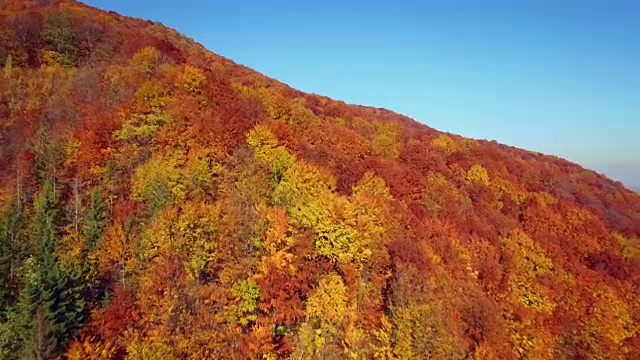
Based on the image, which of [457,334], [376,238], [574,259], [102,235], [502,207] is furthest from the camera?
[502,207]

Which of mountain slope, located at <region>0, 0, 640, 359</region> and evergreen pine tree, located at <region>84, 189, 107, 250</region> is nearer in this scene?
mountain slope, located at <region>0, 0, 640, 359</region>

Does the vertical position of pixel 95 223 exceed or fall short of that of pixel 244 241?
it falls short

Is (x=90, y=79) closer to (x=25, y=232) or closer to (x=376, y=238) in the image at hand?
(x=25, y=232)

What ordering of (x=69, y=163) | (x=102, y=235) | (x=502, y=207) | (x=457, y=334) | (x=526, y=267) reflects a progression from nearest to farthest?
(x=457, y=334) < (x=102, y=235) < (x=69, y=163) < (x=526, y=267) < (x=502, y=207)

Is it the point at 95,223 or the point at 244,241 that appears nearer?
the point at 244,241

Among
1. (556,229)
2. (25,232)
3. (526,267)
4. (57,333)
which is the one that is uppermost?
(556,229)

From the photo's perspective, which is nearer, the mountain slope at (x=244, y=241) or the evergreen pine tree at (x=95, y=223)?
the mountain slope at (x=244, y=241)

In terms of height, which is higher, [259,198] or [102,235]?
[259,198]

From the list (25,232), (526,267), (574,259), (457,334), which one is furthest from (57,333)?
(574,259)
